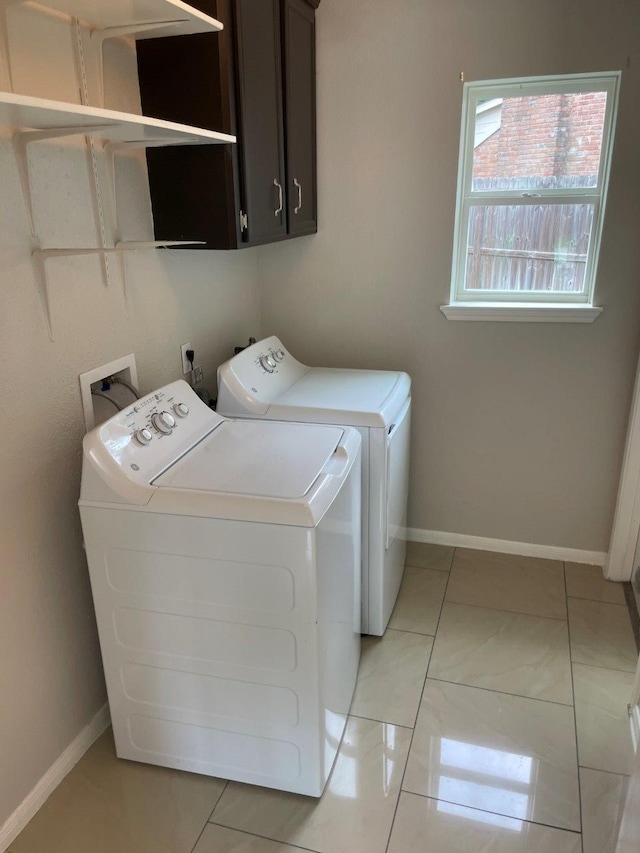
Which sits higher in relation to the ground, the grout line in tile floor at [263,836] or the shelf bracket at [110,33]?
the shelf bracket at [110,33]

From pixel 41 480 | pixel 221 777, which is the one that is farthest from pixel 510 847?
pixel 41 480

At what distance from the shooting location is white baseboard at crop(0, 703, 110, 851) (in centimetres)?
161

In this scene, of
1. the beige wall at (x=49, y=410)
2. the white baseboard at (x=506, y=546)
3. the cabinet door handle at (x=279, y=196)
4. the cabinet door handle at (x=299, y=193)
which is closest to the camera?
the beige wall at (x=49, y=410)

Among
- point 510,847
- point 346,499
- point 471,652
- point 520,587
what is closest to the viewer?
point 510,847

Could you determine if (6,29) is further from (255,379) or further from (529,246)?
(529,246)

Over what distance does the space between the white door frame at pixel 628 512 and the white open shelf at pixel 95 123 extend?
5.91ft

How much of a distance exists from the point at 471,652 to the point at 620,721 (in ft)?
1.66

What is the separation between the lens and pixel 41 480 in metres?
1.62

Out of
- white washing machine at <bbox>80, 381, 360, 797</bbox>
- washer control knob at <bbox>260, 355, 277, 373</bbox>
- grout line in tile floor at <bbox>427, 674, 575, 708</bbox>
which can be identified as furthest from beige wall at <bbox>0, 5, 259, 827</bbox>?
grout line in tile floor at <bbox>427, 674, 575, 708</bbox>

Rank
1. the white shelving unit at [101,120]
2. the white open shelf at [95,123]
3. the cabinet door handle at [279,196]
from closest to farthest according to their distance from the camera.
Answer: the white open shelf at [95,123] → the white shelving unit at [101,120] → the cabinet door handle at [279,196]

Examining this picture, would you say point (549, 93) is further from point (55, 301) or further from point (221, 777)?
point (221, 777)

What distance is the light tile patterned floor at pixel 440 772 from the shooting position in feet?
5.27

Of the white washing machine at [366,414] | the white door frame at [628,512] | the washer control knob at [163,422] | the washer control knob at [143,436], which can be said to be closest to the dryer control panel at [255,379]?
the white washing machine at [366,414]

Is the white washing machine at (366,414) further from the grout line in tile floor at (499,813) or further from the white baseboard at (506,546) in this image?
the grout line in tile floor at (499,813)
